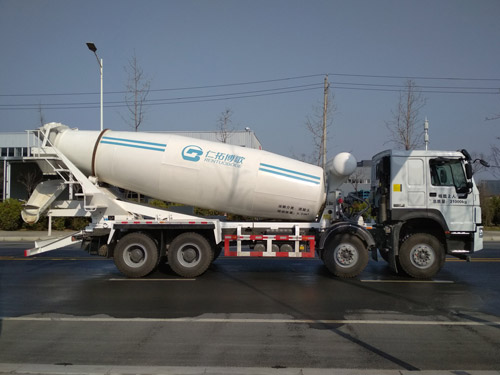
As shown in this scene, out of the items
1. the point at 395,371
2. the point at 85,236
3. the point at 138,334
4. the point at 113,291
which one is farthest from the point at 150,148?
the point at 395,371

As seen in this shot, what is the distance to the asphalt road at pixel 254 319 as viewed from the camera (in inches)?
183

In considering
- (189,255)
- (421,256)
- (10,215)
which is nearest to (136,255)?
(189,255)

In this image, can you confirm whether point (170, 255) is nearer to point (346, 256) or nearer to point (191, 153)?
point (191, 153)

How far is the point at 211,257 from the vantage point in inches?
359

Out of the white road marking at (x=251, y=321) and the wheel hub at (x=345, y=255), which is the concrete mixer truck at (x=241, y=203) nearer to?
the wheel hub at (x=345, y=255)

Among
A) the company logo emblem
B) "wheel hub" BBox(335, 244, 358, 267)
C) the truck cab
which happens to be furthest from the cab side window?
the company logo emblem

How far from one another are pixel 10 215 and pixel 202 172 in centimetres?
1554

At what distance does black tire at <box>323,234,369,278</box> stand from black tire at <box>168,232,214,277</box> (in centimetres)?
273

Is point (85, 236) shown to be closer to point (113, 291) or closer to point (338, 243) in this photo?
point (113, 291)

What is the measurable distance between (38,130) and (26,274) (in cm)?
354

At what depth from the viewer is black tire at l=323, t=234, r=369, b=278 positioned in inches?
353

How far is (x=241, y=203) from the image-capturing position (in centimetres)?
955

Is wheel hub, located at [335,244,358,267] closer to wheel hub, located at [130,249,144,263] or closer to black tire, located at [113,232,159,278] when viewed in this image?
black tire, located at [113,232,159,278]

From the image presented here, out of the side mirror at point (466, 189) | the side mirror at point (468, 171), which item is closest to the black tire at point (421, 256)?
the side mirror at point (466, 189)
